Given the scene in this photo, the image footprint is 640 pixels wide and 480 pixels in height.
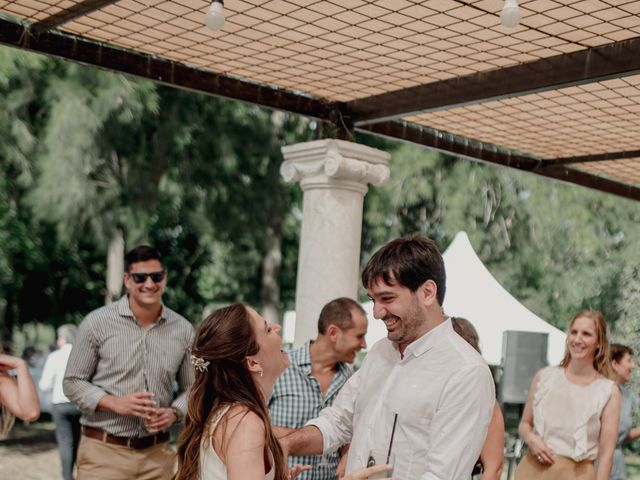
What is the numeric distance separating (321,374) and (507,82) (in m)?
2.02

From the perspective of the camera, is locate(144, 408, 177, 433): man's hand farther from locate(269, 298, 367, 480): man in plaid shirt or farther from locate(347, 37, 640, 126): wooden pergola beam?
locate(347, 37, 640, 126): wooden pergola beam

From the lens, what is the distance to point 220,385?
9.63 feet

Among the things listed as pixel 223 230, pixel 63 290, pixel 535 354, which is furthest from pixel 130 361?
pixel 63 290

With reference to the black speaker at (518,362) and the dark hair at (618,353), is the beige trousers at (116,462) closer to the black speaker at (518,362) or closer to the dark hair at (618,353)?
the dark hair at (618,353)

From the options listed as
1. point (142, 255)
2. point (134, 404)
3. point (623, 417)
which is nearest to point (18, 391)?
point (134, 404)

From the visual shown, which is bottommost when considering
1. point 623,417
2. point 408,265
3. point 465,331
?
point 623,417

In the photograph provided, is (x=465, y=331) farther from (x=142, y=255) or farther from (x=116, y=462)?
(x=116, y=462)

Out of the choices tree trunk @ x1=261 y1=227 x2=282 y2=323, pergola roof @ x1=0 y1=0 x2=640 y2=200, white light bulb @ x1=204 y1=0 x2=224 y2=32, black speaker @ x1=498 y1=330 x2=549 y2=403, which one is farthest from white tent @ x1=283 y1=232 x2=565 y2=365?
tree trunk @ x1=261 y1=227 x2=282 y2=323

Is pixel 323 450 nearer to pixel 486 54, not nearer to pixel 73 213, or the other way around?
pixel 486 54

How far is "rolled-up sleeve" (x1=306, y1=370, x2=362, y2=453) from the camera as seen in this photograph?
3402 mm

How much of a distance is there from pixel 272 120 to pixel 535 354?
1038 centimetres

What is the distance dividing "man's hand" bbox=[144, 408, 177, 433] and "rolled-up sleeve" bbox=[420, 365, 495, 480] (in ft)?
7.83

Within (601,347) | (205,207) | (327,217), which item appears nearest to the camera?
(601,347)

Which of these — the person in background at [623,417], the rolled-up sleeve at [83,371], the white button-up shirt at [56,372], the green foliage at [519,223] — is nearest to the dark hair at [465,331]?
the rolled-up sleeve at [83,371]
